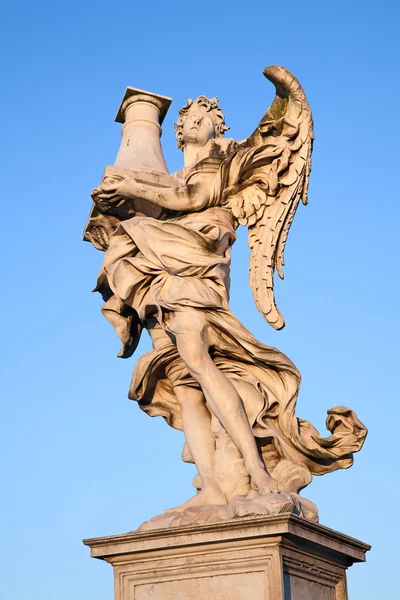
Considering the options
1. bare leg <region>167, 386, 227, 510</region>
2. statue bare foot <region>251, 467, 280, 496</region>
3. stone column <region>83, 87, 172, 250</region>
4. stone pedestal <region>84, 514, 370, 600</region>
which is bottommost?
stone pedestal <region>84, 514, 370, 600</region>

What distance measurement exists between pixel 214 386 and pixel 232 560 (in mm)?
1297

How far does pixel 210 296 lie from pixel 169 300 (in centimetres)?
32

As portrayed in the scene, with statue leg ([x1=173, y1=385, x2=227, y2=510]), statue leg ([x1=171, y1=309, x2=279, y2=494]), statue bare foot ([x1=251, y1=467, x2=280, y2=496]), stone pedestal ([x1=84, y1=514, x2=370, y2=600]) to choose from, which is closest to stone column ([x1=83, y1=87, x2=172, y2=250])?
statue leg ([x1=171, y1=309, x2=279, y2=494])

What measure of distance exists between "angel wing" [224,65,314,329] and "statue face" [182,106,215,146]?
0.51 metres

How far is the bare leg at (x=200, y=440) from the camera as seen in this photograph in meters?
7.72

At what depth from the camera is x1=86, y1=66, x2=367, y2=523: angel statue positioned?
7871mm

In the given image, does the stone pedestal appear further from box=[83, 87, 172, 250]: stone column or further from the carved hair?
the carved hair

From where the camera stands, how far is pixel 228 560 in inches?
284

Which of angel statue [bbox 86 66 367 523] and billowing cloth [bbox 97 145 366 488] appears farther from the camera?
billowing cloth [bbox 97 145 366 488]

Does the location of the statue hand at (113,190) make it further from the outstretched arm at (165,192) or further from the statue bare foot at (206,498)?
the statue bare foot at (206,498)

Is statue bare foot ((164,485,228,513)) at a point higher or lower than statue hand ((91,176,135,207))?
lower

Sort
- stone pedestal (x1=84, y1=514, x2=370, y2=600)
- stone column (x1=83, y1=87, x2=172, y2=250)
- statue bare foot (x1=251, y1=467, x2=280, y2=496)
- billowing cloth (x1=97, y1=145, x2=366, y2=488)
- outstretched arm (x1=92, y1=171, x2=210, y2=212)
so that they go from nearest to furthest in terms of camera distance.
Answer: stone pedestal (x1=84, y1=514, x2=370, y2=600) < statue bare foot (x1=251, y1=467, x2=280, y2=496) < billowing cloth (x1=97, y1=145, x2=366, y2=488) < outstretched arm (x1=92, y1=171, x2=210, y2=212) < stone column (x1=83, y1=87, x2=172, y2=250)

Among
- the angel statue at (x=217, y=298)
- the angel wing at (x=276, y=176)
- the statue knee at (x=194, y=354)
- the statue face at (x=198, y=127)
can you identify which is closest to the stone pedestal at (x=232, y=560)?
the angel statue at (x=217, y=298)

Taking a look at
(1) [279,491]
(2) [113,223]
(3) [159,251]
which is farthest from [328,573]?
(2) [113,223]
